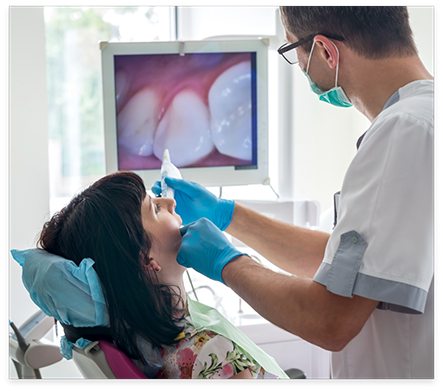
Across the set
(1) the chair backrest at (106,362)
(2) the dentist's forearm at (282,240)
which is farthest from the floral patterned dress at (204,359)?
(2) the dentist's forearm at (282,240)

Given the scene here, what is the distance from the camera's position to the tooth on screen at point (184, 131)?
1.85m

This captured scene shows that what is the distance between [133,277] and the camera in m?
1.00

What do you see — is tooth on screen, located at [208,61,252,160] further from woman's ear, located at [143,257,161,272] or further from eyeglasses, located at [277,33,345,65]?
woman's ear, located at [143,257,161,272]

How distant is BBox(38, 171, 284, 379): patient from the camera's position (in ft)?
3.23

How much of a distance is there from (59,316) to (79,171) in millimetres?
2912

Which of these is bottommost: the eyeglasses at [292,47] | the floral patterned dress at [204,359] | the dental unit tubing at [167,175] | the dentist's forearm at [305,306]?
the floral patterned dress at [204,359]

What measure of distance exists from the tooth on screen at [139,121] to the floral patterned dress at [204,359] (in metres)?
1.04

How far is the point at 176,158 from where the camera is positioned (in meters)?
1.88

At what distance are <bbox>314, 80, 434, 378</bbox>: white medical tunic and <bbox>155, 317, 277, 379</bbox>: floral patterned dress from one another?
13.2 inches

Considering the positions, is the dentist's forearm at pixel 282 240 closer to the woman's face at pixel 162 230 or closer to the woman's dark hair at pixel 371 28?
the woman's face at pixel 162 230

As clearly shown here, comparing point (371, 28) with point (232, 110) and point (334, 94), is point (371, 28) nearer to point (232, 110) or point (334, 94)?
point (334, 94)

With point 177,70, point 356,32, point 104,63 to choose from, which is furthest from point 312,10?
point 104,63

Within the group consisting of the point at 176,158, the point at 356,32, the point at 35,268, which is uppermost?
the point at 356,32
